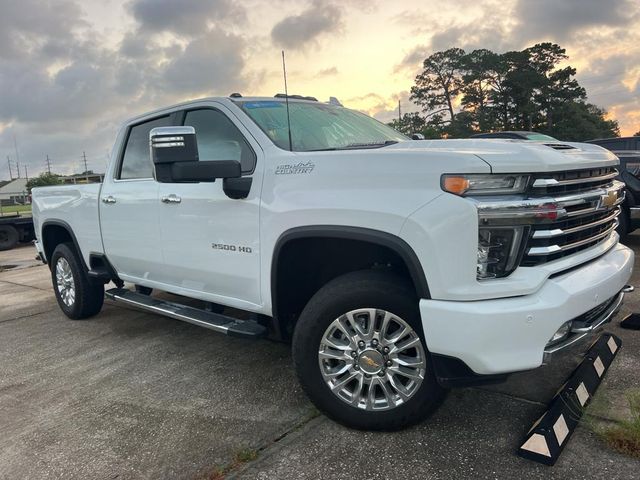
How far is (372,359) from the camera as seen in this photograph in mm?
2896

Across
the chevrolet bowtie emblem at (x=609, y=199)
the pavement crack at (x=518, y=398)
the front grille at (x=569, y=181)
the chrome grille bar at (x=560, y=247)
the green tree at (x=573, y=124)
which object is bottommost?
the pavement crack at (x=518, y=398)

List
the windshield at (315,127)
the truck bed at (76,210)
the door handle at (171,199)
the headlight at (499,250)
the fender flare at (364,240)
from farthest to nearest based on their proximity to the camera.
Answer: the truck bed at (76,210)
the door handle at (171,199)
the windshield at (315,127)
the fender flare at (364,240)
the headlight at (499,250)

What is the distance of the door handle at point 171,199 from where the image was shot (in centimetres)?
392

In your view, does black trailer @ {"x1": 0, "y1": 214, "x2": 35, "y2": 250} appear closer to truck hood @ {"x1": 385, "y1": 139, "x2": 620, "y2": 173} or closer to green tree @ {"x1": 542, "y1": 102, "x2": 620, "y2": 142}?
truck hood @ {"x1": 385, "y1": 139, "x2": 620, "y2": 173}

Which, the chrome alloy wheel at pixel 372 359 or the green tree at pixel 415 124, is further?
the green tree at pixel 415 124

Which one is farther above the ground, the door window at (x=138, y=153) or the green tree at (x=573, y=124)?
the green tree at (x=573, y=124)

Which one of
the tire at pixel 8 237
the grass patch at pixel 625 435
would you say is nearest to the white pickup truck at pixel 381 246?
the grass patch at pixel 625 435

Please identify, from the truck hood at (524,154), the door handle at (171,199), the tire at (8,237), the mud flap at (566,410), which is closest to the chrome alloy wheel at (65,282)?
the door handle at (171,199)

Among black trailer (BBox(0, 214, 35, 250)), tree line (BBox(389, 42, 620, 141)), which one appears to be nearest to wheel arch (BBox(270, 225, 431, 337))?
black trailer (BBox(0, 214, 35, 250))

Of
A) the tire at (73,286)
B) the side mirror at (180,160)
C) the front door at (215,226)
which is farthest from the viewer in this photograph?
the tire at (73,286)

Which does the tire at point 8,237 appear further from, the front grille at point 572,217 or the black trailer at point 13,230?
the front grille at point 572,217

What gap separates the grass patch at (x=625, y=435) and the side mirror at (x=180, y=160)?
2.48m

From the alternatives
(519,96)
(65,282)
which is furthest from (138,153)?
(519,96)

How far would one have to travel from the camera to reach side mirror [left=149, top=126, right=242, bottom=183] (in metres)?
3.14
